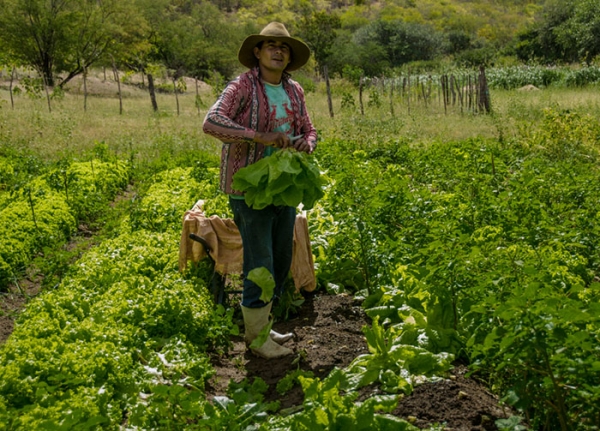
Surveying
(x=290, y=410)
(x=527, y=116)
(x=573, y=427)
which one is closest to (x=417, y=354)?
(x=290, y=410)

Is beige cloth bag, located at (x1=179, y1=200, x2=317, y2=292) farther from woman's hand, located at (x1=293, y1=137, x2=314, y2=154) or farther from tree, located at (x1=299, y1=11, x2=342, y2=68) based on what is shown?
tree, located at (x1=299, y1=11, x2=342, y2=68)

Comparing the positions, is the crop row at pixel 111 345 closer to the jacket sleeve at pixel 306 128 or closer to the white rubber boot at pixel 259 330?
the white rubber boot at pixel 259 330

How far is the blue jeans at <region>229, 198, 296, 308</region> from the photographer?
435cm

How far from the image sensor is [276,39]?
4402 millimetres

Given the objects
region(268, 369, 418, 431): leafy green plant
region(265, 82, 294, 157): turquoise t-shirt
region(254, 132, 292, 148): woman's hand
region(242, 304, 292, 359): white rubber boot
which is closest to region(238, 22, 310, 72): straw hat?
region(265, 82, 294, 157): turquoise t-shirt

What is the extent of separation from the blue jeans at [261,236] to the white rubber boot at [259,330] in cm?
6

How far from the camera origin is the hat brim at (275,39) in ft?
14.4

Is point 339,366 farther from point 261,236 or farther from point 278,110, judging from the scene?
point 278,110

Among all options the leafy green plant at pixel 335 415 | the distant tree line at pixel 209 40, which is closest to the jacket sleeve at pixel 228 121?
the leafy green plant at pixel 335 415

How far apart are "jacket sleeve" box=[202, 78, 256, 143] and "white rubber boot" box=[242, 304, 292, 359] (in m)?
1.17

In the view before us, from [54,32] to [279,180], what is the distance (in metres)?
Result: 31.5

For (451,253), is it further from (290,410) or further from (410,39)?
(410,39)

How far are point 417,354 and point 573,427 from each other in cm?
103

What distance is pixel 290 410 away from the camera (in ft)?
11.0
